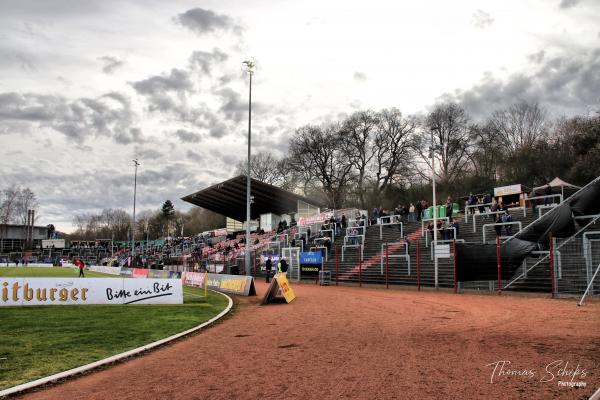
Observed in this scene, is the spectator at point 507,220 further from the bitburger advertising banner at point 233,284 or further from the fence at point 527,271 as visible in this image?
the bitburger advertising banner at point 233,284

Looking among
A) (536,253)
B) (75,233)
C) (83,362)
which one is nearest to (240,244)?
(536,253)

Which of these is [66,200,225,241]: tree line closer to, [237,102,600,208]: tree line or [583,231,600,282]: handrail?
[237,102,600,208]: tree line

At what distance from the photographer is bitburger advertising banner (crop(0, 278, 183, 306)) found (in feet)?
57.3

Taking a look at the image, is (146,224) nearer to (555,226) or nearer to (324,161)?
(324,161)

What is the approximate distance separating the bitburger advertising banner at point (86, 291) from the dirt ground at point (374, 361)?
5.94 meters

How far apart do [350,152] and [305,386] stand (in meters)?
60.2

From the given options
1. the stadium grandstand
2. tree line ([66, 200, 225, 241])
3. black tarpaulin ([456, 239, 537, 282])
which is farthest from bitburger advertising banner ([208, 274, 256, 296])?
tree line ([66, 200, 225, 241])

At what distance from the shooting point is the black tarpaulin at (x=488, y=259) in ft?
63.6

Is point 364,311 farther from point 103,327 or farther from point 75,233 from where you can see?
point 75,233

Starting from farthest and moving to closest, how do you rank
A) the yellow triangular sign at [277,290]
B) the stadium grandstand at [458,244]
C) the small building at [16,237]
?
the small building at [16,237] → the yellow triangular sign at [277,290] → the stadium grandstand at [458,244]

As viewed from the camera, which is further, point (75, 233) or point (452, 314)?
point (75, 233)

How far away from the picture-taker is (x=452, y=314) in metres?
14.4

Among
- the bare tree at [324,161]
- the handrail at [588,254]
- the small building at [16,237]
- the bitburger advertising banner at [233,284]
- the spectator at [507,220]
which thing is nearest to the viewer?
the handrail at [588,254]

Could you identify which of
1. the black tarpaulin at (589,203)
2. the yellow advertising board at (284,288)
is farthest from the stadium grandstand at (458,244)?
the yellow advertising board at (284,288)
